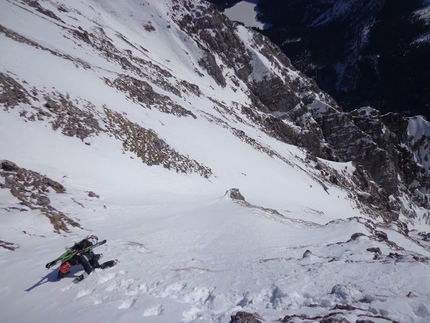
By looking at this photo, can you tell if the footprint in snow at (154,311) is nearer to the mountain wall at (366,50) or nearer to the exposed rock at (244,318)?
the exposed rock at (244,318)

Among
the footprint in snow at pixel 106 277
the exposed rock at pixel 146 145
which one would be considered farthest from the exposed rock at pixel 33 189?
the exposed rock at pixel 146 145

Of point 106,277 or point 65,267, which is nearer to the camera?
point 65,267

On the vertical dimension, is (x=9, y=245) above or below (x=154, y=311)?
above

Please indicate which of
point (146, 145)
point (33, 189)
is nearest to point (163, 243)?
point (33, 189)

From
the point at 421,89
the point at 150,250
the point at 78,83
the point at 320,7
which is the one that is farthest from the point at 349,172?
the point at 320,7

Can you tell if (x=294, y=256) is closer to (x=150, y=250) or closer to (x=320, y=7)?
(x=150, y=250)

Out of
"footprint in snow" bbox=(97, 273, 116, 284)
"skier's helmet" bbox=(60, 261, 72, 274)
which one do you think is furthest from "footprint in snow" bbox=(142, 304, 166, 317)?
"skier's helmet" bbox=(60, 261, 72, 274)

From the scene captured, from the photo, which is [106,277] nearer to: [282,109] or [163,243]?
[163,243]
